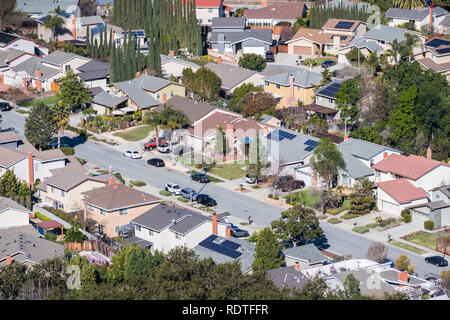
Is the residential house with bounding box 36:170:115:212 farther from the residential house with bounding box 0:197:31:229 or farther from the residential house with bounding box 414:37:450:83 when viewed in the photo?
the residential house with bounding box 414:37:450:83

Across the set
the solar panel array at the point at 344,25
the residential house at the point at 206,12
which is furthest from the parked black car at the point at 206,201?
the residential house at the point at 206,12

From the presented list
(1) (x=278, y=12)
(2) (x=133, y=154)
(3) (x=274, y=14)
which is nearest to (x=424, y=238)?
(2) (x=133, y=154)

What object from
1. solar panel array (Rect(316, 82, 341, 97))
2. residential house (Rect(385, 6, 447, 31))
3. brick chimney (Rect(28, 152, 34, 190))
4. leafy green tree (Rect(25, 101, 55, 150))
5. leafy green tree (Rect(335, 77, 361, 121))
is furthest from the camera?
residential house (Rect(385, 6, 447, 31))

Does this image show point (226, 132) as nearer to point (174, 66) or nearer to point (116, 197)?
point (116, 197)

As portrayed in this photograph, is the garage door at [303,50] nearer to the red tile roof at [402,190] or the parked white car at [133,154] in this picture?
the parked white car at [133,154]

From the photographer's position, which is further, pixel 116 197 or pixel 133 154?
pixel 133 154

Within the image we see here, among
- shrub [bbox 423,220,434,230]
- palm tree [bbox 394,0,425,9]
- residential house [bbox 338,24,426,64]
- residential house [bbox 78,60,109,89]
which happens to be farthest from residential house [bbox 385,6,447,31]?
shrub [bbox 423,220,434,230]
